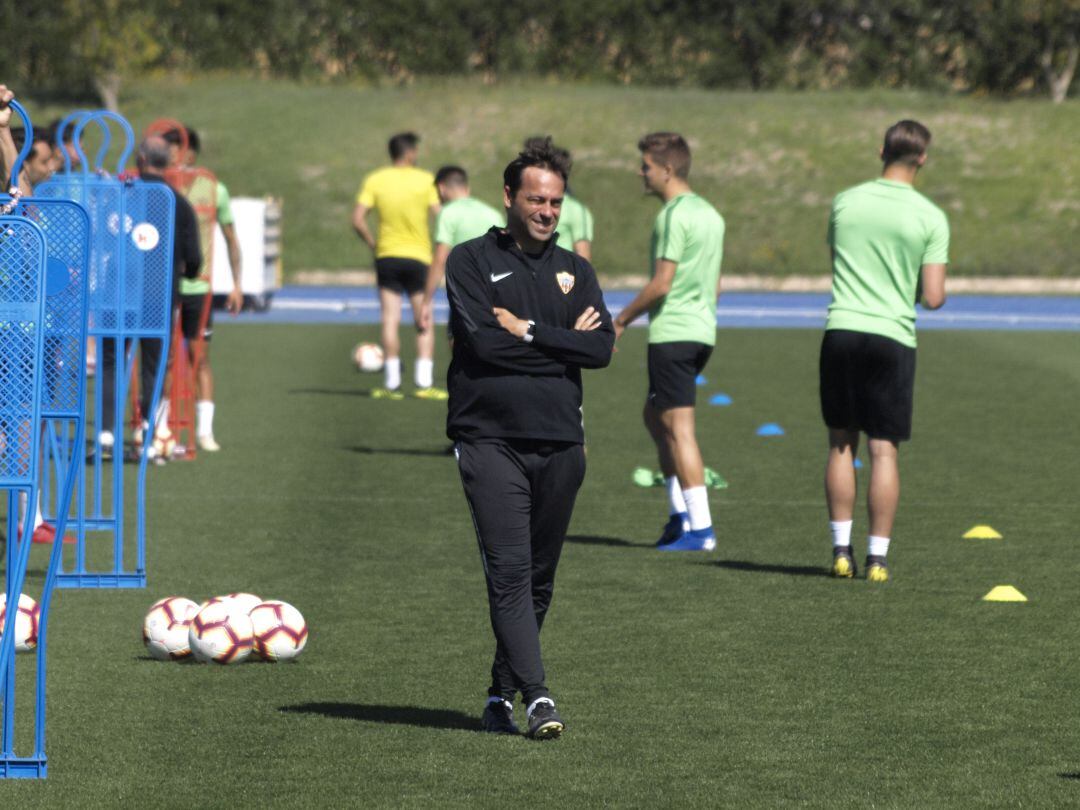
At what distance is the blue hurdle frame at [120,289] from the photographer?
9.37 metres

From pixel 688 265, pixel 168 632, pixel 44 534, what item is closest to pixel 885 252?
pixel 688 265

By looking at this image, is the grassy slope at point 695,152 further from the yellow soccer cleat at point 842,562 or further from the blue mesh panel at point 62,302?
the blue mesh panel at point 62,302

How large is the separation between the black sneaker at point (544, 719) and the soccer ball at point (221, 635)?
5.47ft

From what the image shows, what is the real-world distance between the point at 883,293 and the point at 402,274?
29.3 feet

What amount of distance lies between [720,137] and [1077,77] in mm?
14962

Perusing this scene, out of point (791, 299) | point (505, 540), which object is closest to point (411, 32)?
point (791, 299)

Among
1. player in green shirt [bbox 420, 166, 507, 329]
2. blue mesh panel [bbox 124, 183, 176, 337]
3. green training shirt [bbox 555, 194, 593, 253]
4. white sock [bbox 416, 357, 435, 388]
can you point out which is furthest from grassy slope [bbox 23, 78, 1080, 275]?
blue mesh panel [bbox 124, 183, 176, 337]

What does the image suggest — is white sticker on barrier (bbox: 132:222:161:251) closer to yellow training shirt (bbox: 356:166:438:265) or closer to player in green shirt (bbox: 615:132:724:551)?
player in green shirt (bbox: 615:132:724:551)

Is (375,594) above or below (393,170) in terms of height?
below

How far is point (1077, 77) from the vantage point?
55.2m

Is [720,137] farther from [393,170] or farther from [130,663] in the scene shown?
[130,663]

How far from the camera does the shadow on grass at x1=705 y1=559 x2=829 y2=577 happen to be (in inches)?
389

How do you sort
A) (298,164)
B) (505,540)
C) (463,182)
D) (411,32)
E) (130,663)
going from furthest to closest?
(411,32) → (298,164) → (463,182) → (130,663) → (505,540)

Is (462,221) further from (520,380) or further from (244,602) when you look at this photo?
(520,380)
